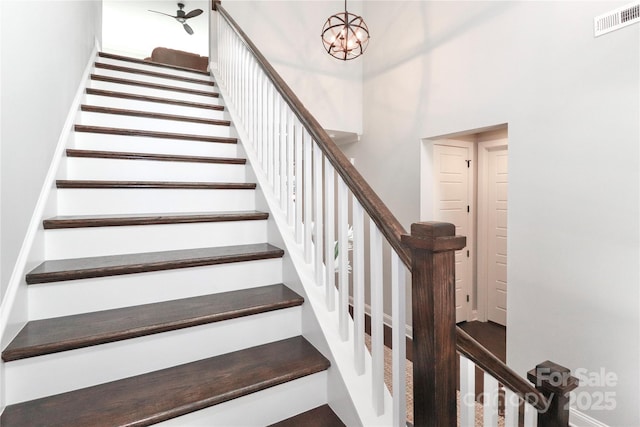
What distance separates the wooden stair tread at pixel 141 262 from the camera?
1185 millimetres

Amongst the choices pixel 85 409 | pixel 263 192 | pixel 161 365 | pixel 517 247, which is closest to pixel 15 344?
pixel 85 409

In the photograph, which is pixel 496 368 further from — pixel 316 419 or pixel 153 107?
pixel 153 107

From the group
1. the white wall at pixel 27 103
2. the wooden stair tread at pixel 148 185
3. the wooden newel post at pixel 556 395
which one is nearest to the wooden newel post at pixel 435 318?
the wooden newel post at pixel 556 395

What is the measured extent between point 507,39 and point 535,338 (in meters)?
2.37

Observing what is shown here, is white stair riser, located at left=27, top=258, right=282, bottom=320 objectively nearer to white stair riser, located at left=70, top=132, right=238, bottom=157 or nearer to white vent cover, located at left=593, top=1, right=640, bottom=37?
white stair riser, located at left=70, top=132, right=238, bottom=157

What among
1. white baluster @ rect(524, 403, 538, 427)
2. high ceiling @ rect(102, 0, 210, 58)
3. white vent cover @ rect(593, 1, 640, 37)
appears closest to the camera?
white baluster @ rect(524, 403, 538, 427)

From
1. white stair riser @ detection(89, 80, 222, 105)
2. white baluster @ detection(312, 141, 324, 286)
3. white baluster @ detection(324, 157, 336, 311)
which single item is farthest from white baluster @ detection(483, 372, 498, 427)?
white stair riser @ detection(89, 80, 222, 105)

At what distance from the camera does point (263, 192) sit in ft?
6.17

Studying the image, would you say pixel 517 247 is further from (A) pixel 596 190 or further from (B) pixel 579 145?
(B) pixel 579 145

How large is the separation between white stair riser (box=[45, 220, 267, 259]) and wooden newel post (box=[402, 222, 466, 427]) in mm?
1151

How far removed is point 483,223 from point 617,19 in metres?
2.46

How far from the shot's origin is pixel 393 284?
3.18 ft

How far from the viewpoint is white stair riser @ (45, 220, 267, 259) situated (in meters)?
1.40

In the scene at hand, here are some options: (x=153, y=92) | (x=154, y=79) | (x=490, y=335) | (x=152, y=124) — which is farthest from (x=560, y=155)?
(x=154, y=79)
